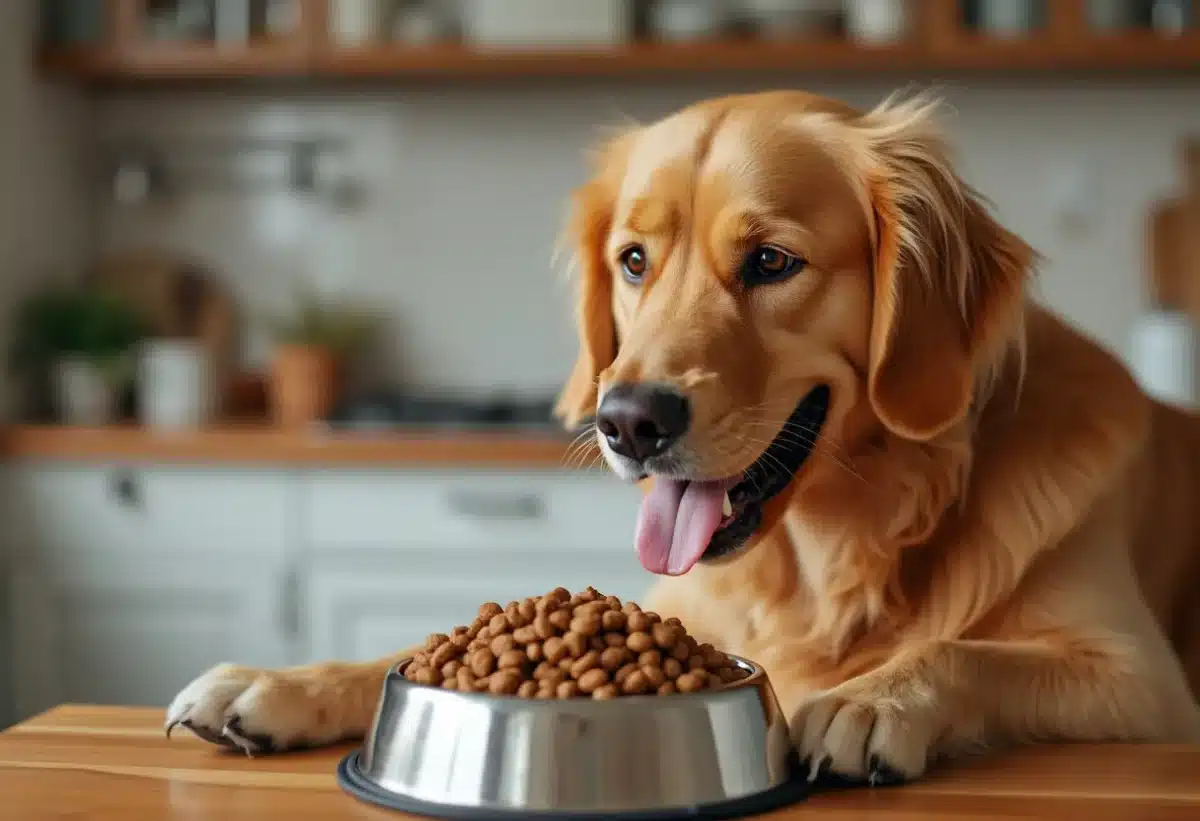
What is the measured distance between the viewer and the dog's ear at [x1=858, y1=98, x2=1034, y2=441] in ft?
4.35

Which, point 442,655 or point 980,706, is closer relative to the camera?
point 442,655

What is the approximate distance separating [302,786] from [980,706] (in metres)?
0.51

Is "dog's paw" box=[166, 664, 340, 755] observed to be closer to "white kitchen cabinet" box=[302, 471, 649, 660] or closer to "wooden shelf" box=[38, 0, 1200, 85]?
"white kitchen cabinet" box=[302, 471, 649, 660]

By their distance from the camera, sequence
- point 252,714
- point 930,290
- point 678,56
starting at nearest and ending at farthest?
1. point 252,714
2. point 930,290
3. point 678,56

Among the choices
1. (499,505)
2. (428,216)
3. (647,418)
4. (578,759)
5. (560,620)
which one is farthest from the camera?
(428,216)

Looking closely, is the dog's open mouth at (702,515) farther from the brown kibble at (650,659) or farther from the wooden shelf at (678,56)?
the wooden shelf at (678,56)

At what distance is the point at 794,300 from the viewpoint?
53.6 inches

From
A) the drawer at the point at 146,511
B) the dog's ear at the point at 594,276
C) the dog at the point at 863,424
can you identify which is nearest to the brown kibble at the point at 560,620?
the dog at the point at 863,424

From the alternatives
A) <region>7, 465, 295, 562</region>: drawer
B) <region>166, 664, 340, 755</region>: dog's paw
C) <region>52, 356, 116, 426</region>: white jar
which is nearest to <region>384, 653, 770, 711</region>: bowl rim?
<region>166, 664, 340, 755</region>: dog's paw

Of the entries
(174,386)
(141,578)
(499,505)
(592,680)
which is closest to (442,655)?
(592,680)

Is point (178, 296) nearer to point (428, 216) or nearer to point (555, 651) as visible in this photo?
point (428, 216)

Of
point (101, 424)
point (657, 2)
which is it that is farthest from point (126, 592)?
point (657, 2)

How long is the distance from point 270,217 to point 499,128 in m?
0.62

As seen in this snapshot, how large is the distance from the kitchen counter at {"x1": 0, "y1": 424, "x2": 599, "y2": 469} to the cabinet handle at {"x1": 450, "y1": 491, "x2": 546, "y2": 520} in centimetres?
7
